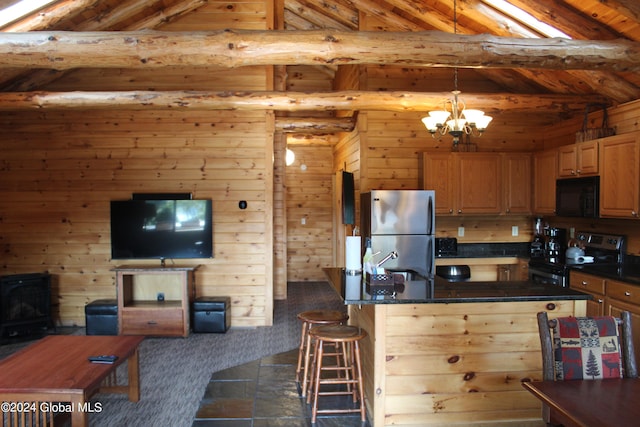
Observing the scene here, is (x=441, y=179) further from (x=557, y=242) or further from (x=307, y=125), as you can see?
(x=307, y=125)

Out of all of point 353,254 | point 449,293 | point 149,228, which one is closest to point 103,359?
point 353,254

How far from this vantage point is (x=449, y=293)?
2.94 metres

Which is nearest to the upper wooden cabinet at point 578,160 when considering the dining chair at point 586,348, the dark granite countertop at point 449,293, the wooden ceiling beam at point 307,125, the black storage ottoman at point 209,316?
the dark granite countertop at point 449,293

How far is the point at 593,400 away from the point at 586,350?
1.09ft

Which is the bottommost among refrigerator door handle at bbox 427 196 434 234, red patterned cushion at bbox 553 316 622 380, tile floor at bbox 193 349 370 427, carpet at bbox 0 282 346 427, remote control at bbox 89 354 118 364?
carpet at bbox 0 282 346 427

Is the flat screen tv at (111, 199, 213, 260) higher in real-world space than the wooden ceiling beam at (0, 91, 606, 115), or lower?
lower

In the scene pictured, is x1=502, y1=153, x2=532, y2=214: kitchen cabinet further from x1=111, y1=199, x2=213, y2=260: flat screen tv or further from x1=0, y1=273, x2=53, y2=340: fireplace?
x1=0, y1=273, x2=53, y2=340: fireplace

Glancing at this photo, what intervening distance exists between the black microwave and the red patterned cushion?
2.84m

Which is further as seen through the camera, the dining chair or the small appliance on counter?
the small appliance on counter

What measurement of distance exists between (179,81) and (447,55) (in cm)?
368

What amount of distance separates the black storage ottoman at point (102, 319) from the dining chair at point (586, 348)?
15.4 ft

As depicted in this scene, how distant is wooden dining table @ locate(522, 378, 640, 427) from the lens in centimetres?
155

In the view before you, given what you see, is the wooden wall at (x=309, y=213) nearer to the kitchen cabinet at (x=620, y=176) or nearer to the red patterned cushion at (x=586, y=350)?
the kitchen cabinet at (x=620, y=176)

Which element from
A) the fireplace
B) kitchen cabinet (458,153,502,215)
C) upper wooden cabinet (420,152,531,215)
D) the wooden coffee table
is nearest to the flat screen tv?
the fireplace
